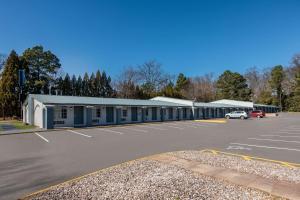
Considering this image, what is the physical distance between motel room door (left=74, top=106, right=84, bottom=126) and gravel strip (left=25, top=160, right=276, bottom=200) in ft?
69.2

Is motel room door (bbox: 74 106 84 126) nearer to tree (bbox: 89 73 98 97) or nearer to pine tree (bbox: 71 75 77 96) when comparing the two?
pine tree (bbox: 71 75 77 96)

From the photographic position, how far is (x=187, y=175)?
6043 millimetres

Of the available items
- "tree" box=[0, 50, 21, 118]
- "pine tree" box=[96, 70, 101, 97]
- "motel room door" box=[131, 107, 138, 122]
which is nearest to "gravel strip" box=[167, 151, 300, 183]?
"motel room door" box=[131, 107, 138, 122]

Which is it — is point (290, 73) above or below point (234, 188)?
above

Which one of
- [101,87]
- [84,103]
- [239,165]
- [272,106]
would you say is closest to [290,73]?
[272,106]

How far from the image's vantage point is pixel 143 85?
71250 millimetres

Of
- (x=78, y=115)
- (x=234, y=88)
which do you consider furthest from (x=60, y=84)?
(x=234, y=88)

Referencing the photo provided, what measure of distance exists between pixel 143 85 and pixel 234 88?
107 feet

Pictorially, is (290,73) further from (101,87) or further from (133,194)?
(133,194)

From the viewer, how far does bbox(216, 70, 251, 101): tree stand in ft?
267

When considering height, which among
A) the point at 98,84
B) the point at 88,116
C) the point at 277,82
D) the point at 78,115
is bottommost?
the point at 88,116

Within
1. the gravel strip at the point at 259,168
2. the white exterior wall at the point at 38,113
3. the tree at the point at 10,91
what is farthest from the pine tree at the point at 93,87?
the gravel strip at the point at 259,168

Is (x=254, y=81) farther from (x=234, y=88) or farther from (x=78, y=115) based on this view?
(x=78, y=115)

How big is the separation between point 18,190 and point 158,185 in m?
3.24
